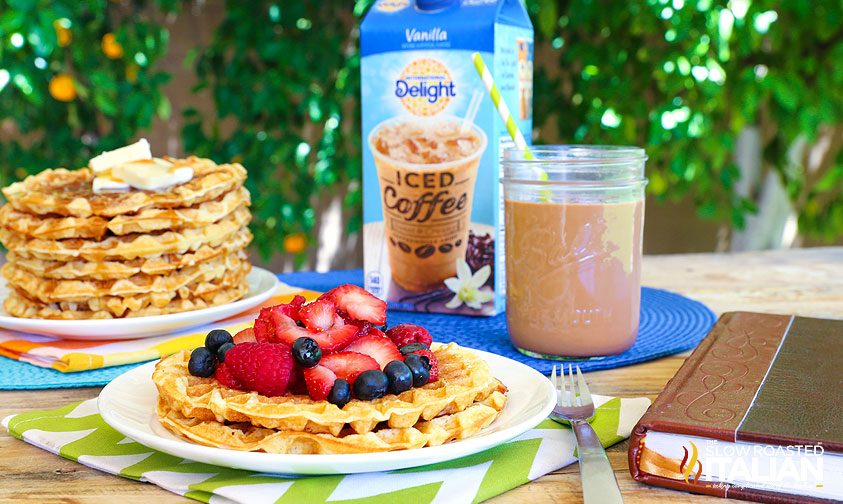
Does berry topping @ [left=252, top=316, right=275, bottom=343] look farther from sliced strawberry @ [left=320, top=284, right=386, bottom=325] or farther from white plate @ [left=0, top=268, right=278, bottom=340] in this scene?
white plate @ [left=0, top=268, right=278, bottom=340]

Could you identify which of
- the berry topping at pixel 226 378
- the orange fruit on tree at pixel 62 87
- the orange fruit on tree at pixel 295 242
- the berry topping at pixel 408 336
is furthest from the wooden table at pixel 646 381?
the orange fruit on tree at pixel 62 87

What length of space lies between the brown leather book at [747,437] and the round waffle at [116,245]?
2.73 feet

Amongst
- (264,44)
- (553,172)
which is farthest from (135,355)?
(264,44)

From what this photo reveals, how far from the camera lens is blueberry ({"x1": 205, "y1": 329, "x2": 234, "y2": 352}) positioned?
3.38 ft

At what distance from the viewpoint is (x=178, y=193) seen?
147cm

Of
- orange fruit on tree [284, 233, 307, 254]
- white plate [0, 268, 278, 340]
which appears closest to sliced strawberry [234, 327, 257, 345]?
white plate [0, 268, 278, 340]

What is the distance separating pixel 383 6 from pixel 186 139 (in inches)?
58.9

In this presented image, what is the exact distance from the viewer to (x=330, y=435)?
2.82ft

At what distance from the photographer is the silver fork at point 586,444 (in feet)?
2.62

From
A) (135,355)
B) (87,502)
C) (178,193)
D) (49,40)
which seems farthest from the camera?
(49,40)

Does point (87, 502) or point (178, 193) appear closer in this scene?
point (87, 502)

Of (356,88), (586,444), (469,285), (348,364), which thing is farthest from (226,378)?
(356,88)

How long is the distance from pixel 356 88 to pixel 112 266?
1.60 meters

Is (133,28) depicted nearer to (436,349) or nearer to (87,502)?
(436,349)
